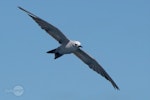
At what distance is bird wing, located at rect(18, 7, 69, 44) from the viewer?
265ft

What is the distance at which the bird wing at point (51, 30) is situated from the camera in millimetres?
80750

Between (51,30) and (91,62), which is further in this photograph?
(91,62)

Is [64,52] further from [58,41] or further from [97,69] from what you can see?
[97,69]

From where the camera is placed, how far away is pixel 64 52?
265 feet

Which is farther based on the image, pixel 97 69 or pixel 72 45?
pixel 97 69

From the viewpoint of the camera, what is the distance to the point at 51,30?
81750mm

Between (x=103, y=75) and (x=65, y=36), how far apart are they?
10.8 meters

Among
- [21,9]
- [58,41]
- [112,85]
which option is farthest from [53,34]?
[112,85]

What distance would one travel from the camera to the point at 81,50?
85.6 m

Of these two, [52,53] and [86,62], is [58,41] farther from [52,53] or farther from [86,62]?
[86,62]

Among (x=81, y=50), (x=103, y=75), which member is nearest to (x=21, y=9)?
(x=81, y=50)

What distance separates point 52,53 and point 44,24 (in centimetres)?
370

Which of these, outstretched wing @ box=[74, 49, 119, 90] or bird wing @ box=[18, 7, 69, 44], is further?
outstretched wing @ box=[74, 49, 119, 90]

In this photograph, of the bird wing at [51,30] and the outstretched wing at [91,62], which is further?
the outstretched wing at [91,62]
